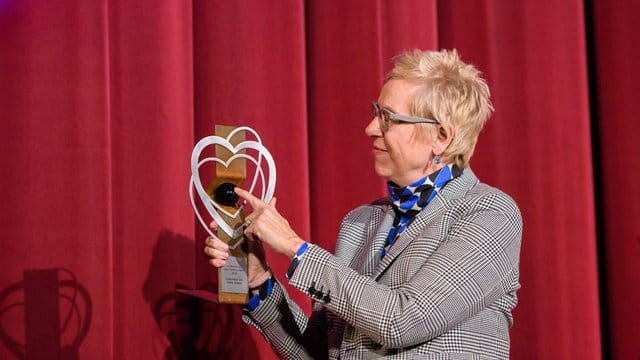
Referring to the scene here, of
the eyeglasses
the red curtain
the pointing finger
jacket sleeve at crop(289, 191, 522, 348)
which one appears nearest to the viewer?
jacket sleeve at crop(289, 191, 522, 348)

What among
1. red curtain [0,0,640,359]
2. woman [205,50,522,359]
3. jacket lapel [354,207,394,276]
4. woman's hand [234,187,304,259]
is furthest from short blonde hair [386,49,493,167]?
red curtain [0,0,640,359]

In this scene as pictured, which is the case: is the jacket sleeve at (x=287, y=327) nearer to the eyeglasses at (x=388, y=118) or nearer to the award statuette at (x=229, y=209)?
the award statuette at (x=229, y=209)

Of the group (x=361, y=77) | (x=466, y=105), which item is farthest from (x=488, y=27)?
(x=466, y=105)

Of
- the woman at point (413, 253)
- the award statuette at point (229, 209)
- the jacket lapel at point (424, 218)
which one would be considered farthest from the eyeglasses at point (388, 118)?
the award statuette at point (229, 209)

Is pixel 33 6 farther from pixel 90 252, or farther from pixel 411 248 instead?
pixel 411 248

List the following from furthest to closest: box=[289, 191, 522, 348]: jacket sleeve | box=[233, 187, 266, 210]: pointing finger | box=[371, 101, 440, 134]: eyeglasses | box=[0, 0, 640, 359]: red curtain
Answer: box=[0, 0, 640, 359]: red curtain < box=[371, 101, 440, 134]: eyeglasses < box=[233, 187, 266, 210]: pointing finger < box=[289, 191, 522, 348]: jacket sleeve

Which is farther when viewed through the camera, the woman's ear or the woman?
the woman's ear

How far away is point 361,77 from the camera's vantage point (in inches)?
90.4

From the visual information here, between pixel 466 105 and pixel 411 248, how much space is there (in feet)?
0.93

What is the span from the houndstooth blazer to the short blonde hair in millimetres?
66

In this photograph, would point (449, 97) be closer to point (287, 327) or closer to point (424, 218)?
point (424, 218)

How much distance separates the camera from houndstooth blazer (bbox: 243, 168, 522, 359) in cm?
142

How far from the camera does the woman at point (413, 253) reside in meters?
1.43

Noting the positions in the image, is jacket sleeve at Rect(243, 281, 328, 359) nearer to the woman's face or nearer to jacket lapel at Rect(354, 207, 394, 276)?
jacket lapel at Rect(354, 207, 394, 276)
